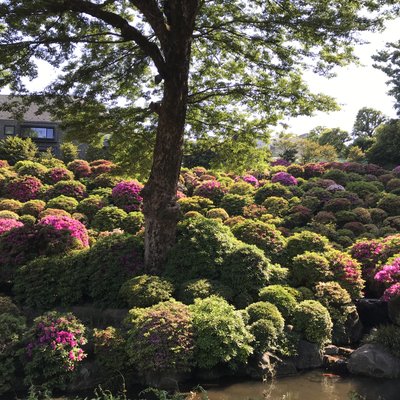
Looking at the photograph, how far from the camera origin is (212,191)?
14453 millimetres

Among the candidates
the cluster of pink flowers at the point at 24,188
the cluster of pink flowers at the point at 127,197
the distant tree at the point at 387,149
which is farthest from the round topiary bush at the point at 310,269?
the distant tree at the point at 387,149

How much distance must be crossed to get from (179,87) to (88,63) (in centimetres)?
284

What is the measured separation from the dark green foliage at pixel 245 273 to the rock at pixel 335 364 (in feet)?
5.12

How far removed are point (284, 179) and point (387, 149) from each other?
8666mm

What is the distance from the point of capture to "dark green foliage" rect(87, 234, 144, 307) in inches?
302

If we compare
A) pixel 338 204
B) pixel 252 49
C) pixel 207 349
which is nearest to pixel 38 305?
pixel 207 349

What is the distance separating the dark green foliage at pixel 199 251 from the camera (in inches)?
309

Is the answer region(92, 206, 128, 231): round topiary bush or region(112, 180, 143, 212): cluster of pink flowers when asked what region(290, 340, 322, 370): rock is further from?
region(112, 180, 143, 212): cluster of pink flowers

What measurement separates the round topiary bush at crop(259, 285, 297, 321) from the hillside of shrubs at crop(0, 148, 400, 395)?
0.02 m

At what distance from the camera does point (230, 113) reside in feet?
33.9

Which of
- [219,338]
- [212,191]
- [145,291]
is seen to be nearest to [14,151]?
[212,191]

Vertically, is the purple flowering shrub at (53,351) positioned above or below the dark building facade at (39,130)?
below

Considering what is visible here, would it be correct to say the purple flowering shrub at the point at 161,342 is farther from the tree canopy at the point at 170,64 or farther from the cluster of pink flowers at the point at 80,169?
the cluster of pink flowers at the point at 80,169

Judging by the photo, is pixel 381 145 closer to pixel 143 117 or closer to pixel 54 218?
pixel 143 117
